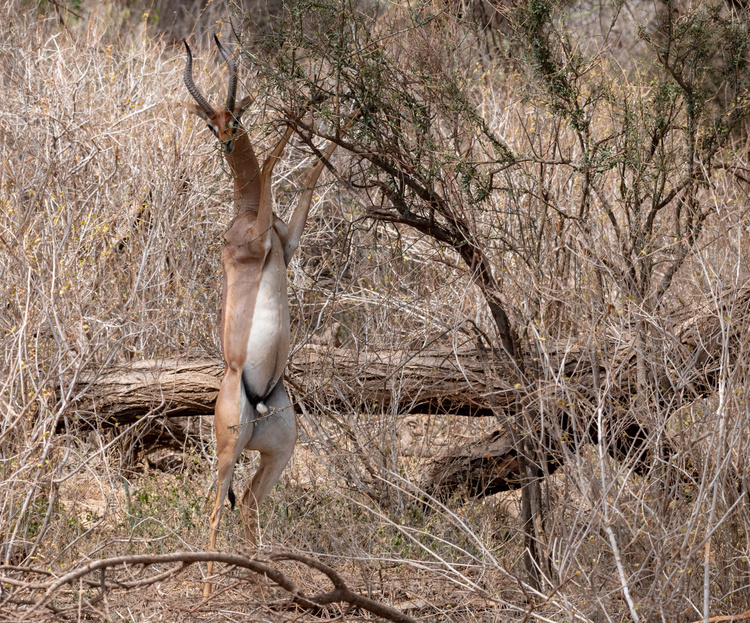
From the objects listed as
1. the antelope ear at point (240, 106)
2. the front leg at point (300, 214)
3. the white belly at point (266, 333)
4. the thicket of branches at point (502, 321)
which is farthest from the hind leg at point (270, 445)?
the antelope ear at point (240, 106)

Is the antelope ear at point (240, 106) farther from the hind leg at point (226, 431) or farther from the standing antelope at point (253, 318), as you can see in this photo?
the hind leg at point (226, 431)

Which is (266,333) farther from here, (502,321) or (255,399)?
(502,321)

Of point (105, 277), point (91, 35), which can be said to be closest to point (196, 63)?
point (91, 35)

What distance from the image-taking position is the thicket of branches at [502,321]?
4.08 m

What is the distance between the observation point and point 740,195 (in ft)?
18.2

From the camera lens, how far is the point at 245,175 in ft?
15.6

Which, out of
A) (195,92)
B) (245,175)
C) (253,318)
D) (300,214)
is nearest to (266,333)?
(253,318)

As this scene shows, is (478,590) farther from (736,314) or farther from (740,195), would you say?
(740,195)

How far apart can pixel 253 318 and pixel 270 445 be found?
27.9 inches

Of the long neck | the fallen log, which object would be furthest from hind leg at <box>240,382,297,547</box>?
the long neck

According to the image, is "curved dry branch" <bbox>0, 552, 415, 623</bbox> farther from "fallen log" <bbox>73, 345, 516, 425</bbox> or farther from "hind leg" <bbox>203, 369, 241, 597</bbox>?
"fallen log" <bbox>73, 345, 516, 425</bbox>

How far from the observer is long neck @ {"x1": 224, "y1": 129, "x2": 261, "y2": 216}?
4.60 metres

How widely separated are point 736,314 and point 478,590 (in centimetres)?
190

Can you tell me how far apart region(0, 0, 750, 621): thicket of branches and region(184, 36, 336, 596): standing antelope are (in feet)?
0.88
